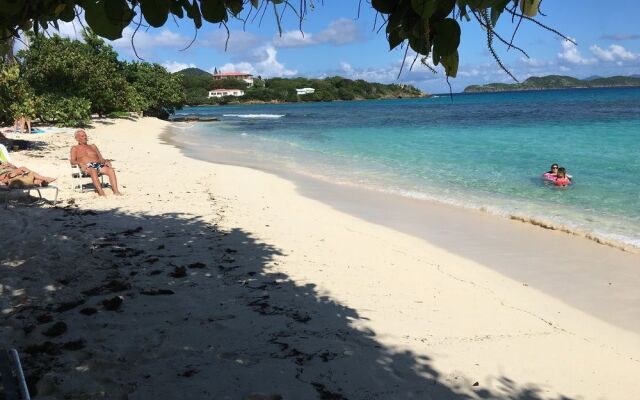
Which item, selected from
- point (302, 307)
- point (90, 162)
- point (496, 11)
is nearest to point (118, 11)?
point (496, 11)

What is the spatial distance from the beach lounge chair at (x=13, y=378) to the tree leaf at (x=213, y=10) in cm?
145

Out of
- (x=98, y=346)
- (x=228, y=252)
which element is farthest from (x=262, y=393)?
(x=228, y=252)

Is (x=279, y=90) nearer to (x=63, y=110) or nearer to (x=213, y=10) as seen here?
(x=63, y=110)

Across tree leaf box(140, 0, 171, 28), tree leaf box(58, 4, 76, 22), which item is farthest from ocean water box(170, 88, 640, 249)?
tree leaf box(58, 4, 76, 22)

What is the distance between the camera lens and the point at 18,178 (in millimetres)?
7828

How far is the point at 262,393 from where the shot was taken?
9.52ft

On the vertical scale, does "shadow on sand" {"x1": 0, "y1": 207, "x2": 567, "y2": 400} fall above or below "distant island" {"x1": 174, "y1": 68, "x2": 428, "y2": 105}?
below

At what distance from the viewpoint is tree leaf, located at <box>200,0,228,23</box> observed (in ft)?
5.14

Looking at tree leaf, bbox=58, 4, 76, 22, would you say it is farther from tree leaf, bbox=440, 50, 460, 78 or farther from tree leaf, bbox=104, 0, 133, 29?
tree leaf, bbox=440, 50, 460, 78

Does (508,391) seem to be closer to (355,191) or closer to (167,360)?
(167,360)

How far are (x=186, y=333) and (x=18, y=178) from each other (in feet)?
19.2

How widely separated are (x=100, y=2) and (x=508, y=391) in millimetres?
3130

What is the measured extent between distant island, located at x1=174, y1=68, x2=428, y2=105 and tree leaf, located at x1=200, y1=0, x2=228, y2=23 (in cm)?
12144

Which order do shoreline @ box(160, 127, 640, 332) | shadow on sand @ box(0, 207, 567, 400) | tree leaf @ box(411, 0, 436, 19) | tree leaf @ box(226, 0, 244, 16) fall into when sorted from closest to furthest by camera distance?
tree leaf @ box(411, 0, 436, 19)
tree leaf @ box(226, 0, 244, 16)
shadow on sand @ box(0, 207, 567, 400)
shoreline @ box(160, 127, 640, 332)
